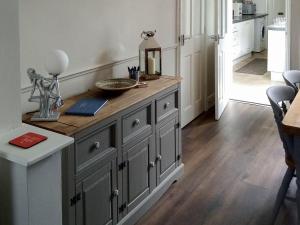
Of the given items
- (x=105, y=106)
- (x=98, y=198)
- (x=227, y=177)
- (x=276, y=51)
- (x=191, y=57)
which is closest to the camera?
(x=98, y=198)

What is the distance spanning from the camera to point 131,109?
2373 mm

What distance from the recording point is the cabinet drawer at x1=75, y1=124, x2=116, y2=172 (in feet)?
6.56

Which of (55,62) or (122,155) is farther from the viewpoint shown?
(122,155)

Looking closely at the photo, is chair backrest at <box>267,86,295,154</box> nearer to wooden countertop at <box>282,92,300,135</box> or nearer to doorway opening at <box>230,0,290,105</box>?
wooden countertop at <box>282,92,300,135</box>

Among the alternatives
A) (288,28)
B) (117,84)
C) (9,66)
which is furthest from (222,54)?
(9,66)

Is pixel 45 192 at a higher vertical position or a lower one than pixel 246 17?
lower

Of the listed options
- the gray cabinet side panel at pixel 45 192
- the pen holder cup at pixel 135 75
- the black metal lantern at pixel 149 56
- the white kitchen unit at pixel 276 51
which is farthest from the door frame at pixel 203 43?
the gray cabinet side panel at pixel 45 192

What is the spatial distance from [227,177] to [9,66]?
7.04 feet

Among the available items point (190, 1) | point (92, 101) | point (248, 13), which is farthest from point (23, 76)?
point (248, 13)

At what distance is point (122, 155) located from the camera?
2.34 m

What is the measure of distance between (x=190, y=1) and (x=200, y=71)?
852mm

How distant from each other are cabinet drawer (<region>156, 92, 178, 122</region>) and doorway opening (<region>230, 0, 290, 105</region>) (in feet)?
8.89

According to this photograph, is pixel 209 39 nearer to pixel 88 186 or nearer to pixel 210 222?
pixel 210 222

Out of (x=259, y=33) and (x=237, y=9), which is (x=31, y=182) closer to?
(x=237, y=9)
